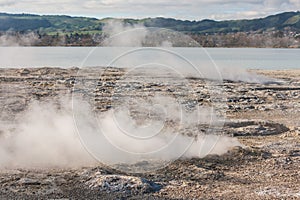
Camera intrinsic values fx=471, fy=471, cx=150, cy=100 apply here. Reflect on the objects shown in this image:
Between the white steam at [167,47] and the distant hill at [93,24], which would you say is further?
the distant hill at [93,24]

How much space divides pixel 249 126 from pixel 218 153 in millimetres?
4475

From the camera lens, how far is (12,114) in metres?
17.4

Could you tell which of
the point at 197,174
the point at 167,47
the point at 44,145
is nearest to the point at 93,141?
the point at 44,145

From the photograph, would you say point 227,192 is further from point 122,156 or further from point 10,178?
point 10,178

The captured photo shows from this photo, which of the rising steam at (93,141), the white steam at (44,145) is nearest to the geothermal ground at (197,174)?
the white steam at (44,145)

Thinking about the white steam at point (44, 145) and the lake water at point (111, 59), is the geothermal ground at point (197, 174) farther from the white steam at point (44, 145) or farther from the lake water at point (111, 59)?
the lake water at point (111, 59)

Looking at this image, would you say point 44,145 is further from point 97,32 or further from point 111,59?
point 97,32

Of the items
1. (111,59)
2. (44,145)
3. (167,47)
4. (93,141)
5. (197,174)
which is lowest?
(197,174)

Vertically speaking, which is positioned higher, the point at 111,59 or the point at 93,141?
the point at 111,59

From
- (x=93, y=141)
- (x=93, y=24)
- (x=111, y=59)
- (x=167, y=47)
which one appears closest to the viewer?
(x=93, y=141)

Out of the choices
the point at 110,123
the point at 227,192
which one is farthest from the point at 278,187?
the point at 110,123

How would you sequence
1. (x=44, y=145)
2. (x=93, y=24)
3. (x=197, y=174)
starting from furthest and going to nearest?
(x=93, y=24), (x=44, y=145), (x=197, y=174)

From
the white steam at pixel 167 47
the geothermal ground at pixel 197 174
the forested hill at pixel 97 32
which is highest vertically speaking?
the forested hill at pixel 97 32

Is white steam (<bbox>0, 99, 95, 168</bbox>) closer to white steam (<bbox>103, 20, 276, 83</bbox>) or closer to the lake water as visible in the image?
white steam (<bbox>103, 20, 276, 83</bbox>)
